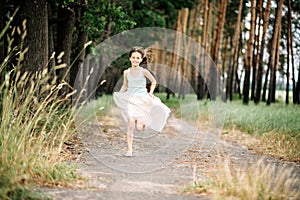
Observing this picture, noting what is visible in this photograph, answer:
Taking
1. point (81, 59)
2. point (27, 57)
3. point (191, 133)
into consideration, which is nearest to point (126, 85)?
point (27, 57)

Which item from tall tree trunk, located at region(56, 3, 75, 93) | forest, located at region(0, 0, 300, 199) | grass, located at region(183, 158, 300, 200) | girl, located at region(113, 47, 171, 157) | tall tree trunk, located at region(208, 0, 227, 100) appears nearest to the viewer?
grass, located at region(183, 158, 300, 200)

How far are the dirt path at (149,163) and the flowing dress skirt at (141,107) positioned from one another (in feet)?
2.37

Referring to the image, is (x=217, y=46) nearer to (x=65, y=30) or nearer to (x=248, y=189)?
(x=65, y=30)

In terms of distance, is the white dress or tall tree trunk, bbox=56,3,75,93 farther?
tall tree trunk, bbox=56,3,75,93

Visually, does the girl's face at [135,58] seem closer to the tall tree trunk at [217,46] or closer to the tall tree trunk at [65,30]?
the tall tree trunk at [65,30]

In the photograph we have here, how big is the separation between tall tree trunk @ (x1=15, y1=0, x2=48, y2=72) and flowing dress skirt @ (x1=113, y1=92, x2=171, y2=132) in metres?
2.15

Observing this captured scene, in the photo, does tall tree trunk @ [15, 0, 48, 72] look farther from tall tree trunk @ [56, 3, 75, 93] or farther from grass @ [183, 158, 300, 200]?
grass @ [183, 158, 300, 200]

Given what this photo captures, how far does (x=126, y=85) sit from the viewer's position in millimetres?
8016

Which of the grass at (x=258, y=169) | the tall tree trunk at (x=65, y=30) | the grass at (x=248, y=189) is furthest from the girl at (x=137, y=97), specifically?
the tall tree trunk at (x=65, y=30)

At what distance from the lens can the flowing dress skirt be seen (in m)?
7.80

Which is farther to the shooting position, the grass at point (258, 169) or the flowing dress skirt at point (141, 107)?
the flowing dress skirt at point (141, 107)

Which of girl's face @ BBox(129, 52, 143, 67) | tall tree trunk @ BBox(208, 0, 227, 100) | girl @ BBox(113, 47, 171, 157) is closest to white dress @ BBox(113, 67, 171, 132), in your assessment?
girl @ BBox(113, 47, 171, 157)

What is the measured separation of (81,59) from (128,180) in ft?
31.4

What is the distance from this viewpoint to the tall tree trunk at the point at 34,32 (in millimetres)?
9016
